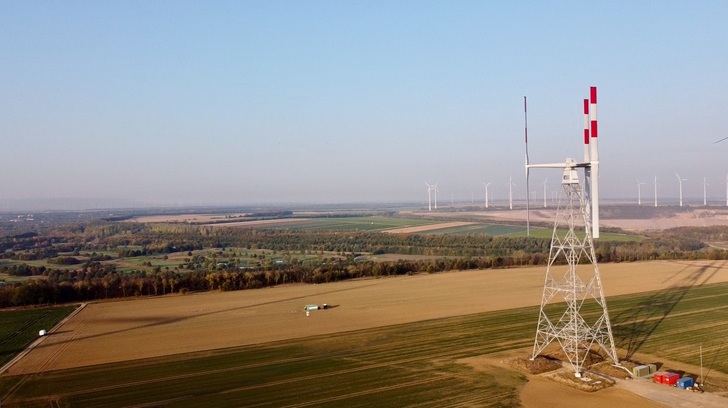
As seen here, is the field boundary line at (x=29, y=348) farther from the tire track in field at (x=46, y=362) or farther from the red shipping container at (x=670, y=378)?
the red shipping container at (x=670, y=378)

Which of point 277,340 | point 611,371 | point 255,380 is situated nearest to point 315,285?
point 277,340

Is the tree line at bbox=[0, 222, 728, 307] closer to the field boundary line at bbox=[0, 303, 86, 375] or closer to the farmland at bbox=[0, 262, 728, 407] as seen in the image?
the farmland at bbox=[0, 262, 728, 407]

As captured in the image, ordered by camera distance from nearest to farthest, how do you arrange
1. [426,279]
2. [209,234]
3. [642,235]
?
1. [426,279]
2. [642,235]
3. [209,234]

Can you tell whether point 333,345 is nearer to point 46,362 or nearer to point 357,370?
point 357,370

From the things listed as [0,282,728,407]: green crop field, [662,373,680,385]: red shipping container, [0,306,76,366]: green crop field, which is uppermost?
[662,373,680,385]: red shipping container

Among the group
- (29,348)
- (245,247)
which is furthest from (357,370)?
(245,247)

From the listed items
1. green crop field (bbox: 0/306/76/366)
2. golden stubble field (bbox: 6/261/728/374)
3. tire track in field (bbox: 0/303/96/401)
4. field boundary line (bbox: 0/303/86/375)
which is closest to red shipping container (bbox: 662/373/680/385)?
golden stubble field (bbox: 6/261/728/374)

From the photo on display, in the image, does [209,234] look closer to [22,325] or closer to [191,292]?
[191,292]
